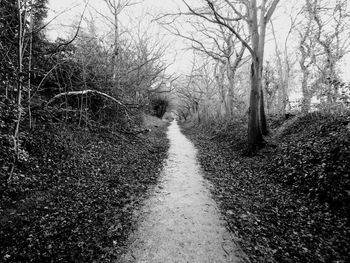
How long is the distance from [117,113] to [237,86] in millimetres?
26038

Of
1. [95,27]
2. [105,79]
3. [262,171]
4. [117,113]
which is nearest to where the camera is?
[262,171]

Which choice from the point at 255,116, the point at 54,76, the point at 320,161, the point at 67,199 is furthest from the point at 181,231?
the point at 54,76

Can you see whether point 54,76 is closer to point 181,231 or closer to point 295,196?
point 181,231

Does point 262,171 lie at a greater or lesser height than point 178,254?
greater

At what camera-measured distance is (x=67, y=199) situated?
3963 millimetres

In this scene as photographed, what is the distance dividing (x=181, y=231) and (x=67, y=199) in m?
2.72

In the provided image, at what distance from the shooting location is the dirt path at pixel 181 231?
2742 mm

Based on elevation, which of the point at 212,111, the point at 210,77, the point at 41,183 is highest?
the point at 210,77

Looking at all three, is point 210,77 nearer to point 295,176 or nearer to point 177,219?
point 295,176

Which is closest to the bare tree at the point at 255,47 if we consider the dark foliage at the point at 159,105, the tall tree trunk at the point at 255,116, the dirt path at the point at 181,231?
the tall tree trunk at the point at 255,116

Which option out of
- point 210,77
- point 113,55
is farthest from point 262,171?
point 210,77

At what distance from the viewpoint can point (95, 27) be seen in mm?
12656

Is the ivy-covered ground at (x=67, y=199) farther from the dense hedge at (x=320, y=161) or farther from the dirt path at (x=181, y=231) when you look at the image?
the dense hedge at (x=320, y=161)

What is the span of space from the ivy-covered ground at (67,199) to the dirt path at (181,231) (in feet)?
1.20
